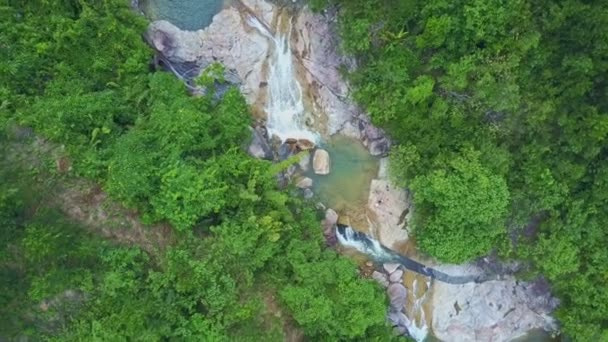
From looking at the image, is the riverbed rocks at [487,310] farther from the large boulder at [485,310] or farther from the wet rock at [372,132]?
the wet rock at [372,132]

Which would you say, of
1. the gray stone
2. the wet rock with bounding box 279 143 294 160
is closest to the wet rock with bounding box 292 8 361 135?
the wet rock with bounding box 279 143 294 160

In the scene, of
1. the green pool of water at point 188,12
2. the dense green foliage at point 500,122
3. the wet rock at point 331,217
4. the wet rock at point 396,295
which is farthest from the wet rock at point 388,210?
the green pool of water at point 188,12

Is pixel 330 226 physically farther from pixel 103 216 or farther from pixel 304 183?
pixel 103 216

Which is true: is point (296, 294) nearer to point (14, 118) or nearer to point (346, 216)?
point (346, 216)

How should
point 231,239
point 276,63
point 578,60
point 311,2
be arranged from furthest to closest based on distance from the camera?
point 276,63 → point 311,2 → point 231,239 → point 578,60

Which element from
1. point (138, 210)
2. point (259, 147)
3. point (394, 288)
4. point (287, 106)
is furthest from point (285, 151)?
point (394, 288)

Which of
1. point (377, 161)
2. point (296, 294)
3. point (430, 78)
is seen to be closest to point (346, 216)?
point (377, 161)
